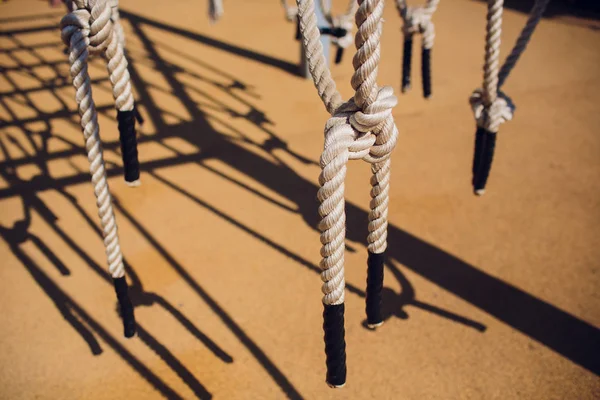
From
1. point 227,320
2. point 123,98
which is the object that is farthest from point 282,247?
point 123,98

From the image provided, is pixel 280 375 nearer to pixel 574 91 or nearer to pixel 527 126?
pixel 527 126

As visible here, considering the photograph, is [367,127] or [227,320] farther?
[227,320]

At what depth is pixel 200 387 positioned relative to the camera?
1822 millimetres

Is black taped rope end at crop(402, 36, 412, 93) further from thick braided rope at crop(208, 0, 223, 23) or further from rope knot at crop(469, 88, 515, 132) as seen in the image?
thick braided rope at crop(208, 0, 223, 23)

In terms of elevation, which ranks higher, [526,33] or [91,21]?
[91,21]

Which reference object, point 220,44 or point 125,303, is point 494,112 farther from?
point 220,44

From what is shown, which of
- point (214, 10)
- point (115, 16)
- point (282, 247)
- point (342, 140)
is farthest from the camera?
point (282, 247)

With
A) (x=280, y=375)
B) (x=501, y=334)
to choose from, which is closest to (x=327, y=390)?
(x=280, y=375)

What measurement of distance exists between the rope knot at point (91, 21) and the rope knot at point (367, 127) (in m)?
0.57

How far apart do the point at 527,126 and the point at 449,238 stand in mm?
1385

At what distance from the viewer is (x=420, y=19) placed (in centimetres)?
174

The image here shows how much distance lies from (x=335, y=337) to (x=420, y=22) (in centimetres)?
122

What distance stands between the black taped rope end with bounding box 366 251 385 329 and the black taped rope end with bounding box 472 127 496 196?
68 cm

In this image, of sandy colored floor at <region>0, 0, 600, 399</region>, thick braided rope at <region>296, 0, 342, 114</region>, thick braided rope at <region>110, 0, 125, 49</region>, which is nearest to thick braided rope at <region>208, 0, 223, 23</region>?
thick braided rope at <region>110, 0, 125, 49</region>
